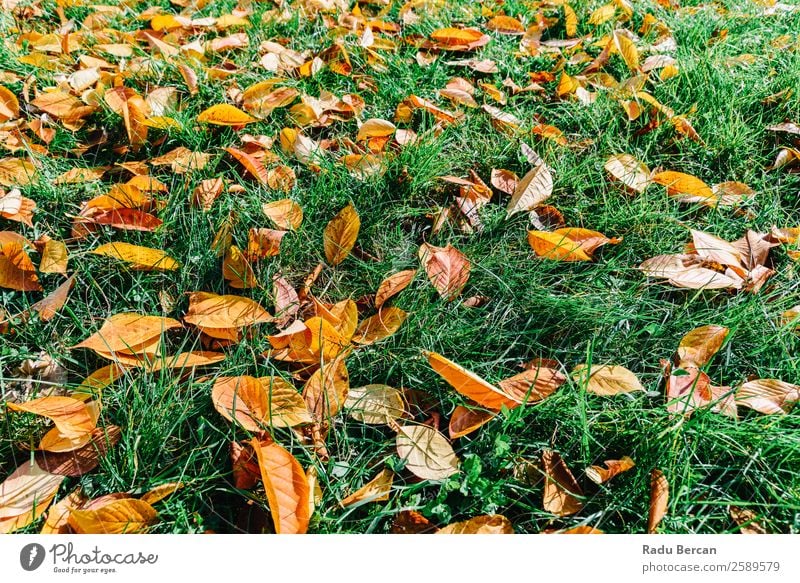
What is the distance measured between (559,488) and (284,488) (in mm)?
553

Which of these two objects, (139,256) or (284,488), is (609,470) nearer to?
(284,488)

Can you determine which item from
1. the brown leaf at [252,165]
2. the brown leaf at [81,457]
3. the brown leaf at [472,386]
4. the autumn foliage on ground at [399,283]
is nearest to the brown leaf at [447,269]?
the autumn foliage on ground at [399,283]

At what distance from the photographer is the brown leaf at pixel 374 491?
3.99 feet

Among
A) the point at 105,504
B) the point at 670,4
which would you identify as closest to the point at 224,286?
the point at 105,504

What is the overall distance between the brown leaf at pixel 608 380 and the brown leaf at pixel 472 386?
168 millimetres

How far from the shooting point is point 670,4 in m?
2.81

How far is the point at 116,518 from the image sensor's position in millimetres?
1168

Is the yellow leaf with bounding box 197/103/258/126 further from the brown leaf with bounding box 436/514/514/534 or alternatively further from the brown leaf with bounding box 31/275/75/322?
the brown leaf with bounding box 436/514/514/534

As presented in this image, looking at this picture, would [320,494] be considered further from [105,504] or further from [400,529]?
[105,504]

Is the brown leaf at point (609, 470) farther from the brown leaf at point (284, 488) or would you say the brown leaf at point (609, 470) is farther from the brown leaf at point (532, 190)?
the brown leaf at point (532, 190)

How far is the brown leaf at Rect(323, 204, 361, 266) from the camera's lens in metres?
1.67

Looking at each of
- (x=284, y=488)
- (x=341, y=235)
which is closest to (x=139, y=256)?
(x=341, y=235)

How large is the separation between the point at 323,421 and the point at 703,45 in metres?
2.26

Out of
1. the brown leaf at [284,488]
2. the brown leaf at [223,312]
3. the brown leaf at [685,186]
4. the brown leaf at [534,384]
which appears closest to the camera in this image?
the brown leaf at [284,488]
